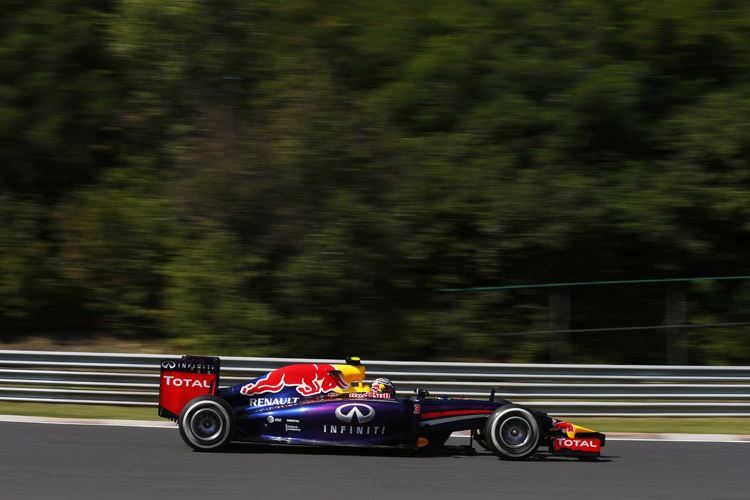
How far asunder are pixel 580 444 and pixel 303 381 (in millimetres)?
2636

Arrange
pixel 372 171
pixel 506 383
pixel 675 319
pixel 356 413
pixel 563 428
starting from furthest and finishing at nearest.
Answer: pixel 372 171 → pixel 675 319 → pixel 506 383 → pixel 563 428 → pixel 356 413

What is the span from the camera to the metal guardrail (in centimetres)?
1109

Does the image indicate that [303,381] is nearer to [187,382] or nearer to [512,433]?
[187,382]

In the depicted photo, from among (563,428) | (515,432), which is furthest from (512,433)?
(563,428)

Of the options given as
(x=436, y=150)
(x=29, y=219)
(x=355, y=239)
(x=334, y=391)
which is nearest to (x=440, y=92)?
(x=436, y=150)

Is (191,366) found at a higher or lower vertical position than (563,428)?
higher

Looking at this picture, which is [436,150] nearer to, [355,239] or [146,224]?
[355,239]

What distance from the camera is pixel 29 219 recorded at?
1614 cm

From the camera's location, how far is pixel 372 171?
14.4 meters

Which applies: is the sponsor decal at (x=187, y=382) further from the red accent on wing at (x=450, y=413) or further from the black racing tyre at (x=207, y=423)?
the red accent on wing at (x=450, y=413)

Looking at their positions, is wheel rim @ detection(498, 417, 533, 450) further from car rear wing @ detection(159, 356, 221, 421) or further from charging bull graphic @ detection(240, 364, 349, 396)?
car rear wing @ detection(159, 356, 221, 421)

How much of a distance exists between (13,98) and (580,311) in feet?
38.0

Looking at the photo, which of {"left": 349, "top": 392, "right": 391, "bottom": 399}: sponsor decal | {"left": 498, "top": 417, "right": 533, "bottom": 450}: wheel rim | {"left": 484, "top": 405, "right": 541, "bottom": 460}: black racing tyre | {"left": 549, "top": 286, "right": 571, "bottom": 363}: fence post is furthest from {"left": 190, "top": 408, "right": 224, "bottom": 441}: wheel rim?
{"left": 549, "top": 286, "right": 571, "bottom": 363}: fence post

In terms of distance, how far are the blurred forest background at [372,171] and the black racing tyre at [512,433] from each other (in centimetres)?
459
